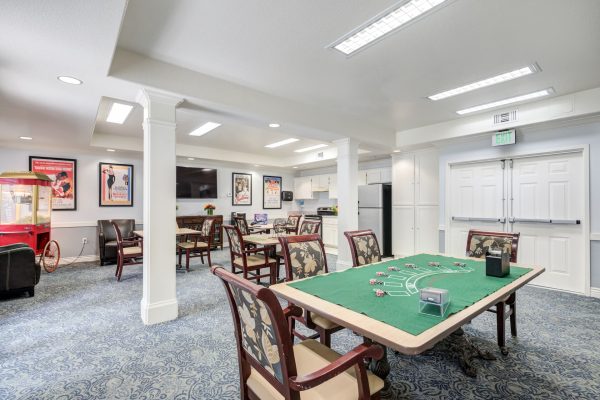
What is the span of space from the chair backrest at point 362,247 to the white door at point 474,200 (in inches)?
97.8

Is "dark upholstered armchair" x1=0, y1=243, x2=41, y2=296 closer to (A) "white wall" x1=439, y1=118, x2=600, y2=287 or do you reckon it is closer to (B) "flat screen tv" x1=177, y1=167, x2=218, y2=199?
(B) "flat screen tv" x1=177, y1=167, x2=218, y2=199

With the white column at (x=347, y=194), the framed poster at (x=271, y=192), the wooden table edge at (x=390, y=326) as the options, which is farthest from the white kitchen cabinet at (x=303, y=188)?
the wooden table edge at (x=390, y=326)

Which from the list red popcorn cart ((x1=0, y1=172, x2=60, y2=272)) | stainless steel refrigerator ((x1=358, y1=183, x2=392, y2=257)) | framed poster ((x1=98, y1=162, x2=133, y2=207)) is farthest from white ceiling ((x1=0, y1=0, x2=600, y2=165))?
stainless steel refrigerator ((x1=358, y1=183, x2=392, y2=257))

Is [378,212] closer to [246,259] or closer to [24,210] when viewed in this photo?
[246,259]

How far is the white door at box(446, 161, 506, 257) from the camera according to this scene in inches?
183

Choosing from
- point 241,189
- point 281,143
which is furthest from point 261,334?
point 241,189

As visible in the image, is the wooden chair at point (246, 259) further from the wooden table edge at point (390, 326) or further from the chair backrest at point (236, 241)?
the wooden table edge at point (390, 326)

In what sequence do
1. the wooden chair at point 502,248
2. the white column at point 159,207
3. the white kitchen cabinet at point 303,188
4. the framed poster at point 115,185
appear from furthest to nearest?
the white kitchen cabinet at point 303,188, the framed poster at point 115,185, the white column at point 159,207, the wooden chair at point 502,248

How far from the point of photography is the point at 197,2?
1.99 metres

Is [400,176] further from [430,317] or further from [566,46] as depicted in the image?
[430,317]

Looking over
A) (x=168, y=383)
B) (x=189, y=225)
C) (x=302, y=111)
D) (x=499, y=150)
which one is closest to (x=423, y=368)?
(x=168, y=383)

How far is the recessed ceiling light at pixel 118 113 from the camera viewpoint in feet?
13.2

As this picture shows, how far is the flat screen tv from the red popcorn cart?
2.66 meters

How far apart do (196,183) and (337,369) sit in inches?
282
